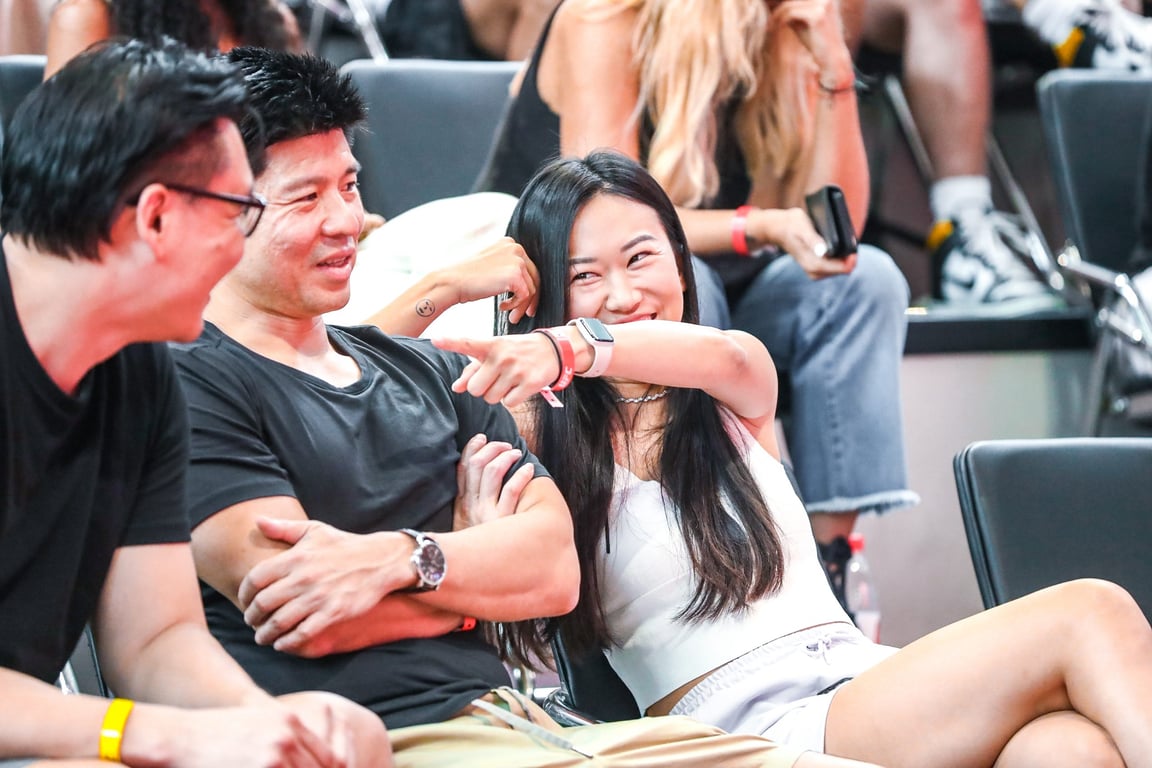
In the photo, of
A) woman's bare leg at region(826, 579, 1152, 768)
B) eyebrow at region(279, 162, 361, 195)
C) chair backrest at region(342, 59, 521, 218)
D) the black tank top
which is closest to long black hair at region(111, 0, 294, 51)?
chair backrest at region(342, 59, 521, 218)

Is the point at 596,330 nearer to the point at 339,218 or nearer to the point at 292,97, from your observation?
the point at 339,218

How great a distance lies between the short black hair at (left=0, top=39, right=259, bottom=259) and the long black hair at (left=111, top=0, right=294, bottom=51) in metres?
1.50

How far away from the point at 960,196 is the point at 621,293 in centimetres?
177

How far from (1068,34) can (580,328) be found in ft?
7.69

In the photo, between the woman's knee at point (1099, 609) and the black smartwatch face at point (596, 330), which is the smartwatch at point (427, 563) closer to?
the black smartwatch face at point (596, 330)

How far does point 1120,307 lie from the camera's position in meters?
3.03

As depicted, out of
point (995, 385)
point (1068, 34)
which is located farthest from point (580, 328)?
point (1068, 34)

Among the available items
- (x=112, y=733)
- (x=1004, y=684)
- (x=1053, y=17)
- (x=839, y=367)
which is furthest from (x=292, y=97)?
(x=1053, y=17)

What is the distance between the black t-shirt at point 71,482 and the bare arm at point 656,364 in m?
0.30

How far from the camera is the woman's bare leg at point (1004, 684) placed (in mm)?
1556

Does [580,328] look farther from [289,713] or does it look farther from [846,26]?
[846,26]

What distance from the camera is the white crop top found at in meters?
1.74

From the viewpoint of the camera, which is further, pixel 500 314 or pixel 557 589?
pixel 500 314

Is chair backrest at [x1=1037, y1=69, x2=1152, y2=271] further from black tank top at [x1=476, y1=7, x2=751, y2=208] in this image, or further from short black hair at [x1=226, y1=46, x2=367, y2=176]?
short black hair at [x1=226, y1=46, x2=367, y2=176]
